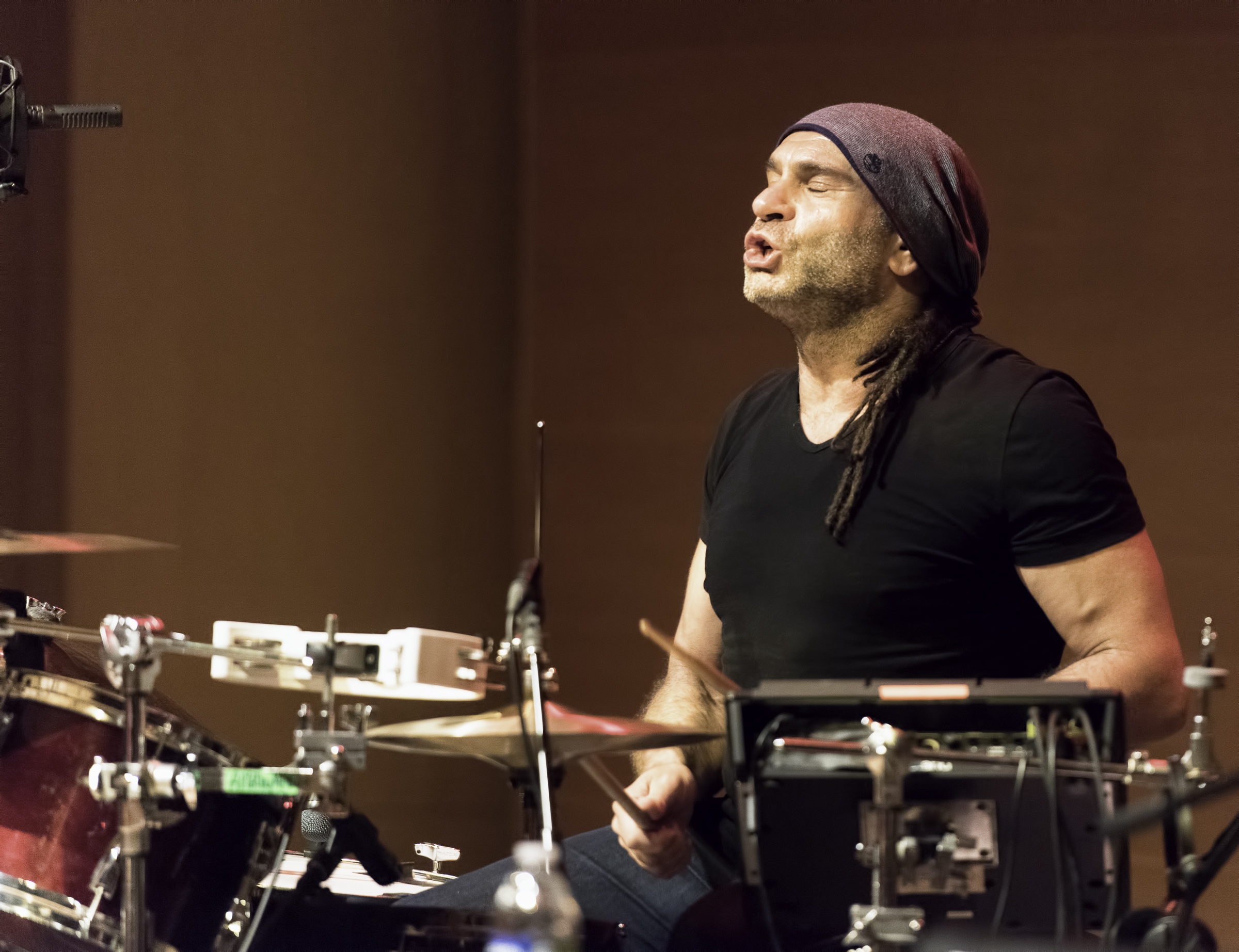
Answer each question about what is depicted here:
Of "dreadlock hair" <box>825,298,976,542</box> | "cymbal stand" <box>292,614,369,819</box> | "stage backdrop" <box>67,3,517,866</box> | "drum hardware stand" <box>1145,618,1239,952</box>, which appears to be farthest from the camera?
"stage backdrop" <box>67,3,517,866</box>

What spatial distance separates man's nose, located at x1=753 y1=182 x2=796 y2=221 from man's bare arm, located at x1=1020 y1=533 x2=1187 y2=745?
62 cm

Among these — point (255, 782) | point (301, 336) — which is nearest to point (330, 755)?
point (255, 782)

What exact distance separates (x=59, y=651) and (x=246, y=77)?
1.96 m

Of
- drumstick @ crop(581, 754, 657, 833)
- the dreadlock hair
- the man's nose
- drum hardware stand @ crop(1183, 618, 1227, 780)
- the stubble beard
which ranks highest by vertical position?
the man's nose

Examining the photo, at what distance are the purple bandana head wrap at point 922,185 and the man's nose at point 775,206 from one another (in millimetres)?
102

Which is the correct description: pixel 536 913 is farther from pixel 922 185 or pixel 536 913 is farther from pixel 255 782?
pixel 922 185

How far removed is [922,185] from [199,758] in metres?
1.18

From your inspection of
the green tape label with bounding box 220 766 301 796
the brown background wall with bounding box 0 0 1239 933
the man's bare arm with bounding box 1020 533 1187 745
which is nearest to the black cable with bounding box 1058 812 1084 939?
the man's bare arm with bounding box 1020 533 1187 745

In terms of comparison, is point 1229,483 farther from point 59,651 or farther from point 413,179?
point 59,651

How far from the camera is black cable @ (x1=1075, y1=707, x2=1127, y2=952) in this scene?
46.6 inches

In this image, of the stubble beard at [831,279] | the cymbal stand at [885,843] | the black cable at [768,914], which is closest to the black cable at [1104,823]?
the cymbal stand at [885,843]

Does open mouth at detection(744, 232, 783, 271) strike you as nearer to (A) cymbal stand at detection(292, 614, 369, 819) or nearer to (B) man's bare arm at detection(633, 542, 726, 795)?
(B) man's bare arm at detection(633, 542, 726, 795)

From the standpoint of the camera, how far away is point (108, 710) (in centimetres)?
163

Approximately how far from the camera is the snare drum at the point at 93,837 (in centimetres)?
160
